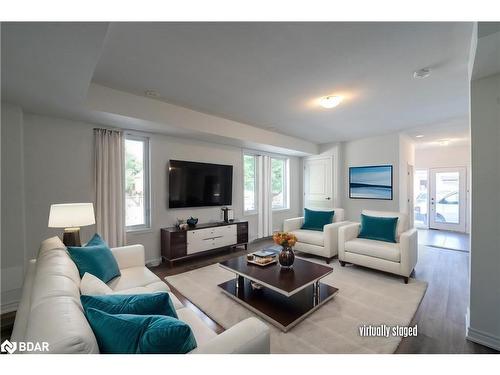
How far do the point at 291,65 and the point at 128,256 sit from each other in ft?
8.29

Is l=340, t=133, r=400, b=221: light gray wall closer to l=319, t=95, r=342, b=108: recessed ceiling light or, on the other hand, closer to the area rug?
the area rug

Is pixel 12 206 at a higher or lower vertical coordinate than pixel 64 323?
higher

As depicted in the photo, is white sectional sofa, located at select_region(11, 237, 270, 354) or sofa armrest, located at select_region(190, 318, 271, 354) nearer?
white sectional sofa, located at select_region(11, 237, 270, 354)

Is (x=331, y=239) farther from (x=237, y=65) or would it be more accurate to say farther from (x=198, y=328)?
(x=237, y=65)

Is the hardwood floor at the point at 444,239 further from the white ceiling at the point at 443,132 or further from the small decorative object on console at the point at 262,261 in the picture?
the small decorative object on console at the point at 262,261

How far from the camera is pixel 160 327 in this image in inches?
33.5

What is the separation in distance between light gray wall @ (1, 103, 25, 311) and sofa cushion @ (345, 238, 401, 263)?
413 cm

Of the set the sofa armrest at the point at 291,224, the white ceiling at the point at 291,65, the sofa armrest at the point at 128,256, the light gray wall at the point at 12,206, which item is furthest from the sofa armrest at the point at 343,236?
the light gray wall at the point at 12,206

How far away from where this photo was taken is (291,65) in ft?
6.80

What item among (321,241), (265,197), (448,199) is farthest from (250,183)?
(448,199)

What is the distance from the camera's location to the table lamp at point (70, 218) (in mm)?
2135

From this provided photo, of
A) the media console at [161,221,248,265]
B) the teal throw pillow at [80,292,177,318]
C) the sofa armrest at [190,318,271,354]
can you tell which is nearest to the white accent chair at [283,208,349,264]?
the media console at [161,221,248,265]

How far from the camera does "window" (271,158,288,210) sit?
225 inches

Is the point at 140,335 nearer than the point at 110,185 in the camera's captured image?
Yes
